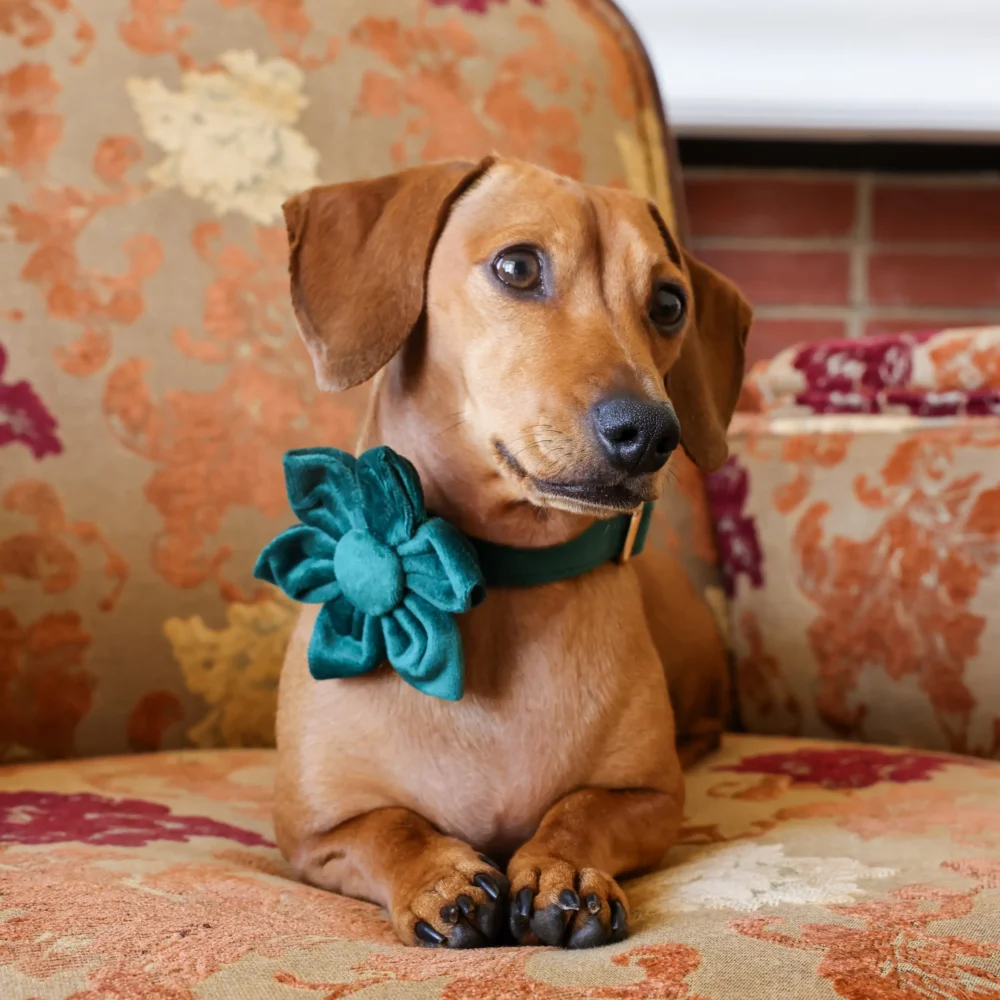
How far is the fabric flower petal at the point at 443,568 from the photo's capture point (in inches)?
34.2

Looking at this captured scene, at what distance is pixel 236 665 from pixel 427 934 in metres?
0.66

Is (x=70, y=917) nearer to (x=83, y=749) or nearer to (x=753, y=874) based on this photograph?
(x=753, y=874)

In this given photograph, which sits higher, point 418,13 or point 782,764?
point 418,13

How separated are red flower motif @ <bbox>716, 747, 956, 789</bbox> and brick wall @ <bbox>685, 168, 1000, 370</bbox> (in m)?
1.40

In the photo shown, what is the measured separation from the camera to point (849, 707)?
1394 mm

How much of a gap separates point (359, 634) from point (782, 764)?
53cm

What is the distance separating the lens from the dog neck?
37.2 inches

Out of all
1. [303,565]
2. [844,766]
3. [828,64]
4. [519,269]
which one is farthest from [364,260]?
[828,64]

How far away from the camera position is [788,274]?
2.53 m

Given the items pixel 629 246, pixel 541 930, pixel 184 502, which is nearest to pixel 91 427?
pixel 184 502

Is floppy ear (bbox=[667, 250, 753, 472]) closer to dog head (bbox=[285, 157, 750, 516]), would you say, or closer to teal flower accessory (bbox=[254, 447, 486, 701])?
dog head (bbox=[285, 157, 750, 516])

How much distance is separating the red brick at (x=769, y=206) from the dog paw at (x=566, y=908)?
6.30ft

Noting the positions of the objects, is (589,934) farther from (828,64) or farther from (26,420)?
(828,64)

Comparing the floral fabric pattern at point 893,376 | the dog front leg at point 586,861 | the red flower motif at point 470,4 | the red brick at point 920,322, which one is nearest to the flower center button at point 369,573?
the dog front leg at point 586,861
